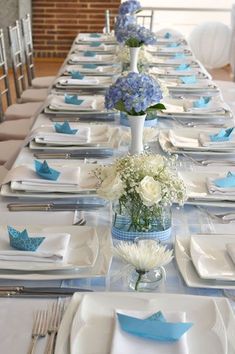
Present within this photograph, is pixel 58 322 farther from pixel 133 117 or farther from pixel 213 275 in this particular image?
pixel 133 117

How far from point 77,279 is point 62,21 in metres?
6.38

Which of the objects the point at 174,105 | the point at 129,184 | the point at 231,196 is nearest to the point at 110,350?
the point at 129,184

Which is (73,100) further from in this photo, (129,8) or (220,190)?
(220,190)

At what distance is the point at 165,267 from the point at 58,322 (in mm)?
346

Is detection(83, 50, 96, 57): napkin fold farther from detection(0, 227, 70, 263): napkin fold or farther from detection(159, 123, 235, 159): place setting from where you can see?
detection(0, 227, 70, 263): napkin fold

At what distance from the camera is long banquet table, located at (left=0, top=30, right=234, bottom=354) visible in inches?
45.2

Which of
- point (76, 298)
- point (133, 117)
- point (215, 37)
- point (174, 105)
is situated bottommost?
point (215, 37)

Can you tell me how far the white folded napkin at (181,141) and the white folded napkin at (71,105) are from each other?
0.52 meters

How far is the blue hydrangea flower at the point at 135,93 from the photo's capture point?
5.10ft

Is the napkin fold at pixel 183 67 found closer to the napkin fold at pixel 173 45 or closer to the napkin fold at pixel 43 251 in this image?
the napkin fold at pixel 173 45

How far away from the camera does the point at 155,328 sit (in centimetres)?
106

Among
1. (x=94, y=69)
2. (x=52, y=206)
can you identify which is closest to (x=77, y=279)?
(x=52, y=206)

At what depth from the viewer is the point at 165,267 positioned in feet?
4.56

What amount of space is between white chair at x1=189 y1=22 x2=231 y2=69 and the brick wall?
111 cm
